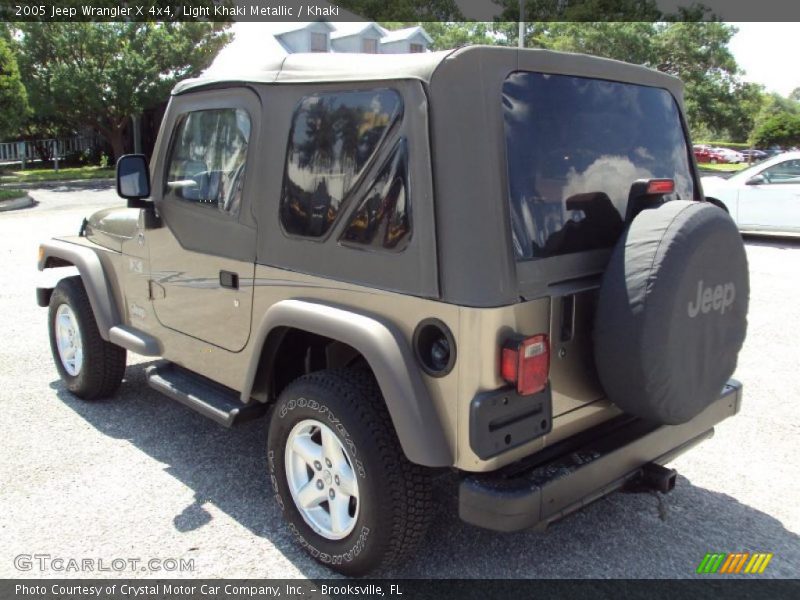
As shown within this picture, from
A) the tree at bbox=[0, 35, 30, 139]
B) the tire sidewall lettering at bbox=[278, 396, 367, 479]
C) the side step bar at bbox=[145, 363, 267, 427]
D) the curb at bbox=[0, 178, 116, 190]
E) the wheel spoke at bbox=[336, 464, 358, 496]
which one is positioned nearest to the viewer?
the tire sidewall lettering at bbox=[278, 396, 367, 479]

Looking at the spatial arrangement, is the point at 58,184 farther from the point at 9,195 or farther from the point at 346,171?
the point at 346,171

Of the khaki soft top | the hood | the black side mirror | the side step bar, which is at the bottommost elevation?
the side step bar

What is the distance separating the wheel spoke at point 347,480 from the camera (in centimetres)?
272

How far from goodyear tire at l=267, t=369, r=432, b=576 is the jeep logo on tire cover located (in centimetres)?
115

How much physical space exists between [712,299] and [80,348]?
3.76 m

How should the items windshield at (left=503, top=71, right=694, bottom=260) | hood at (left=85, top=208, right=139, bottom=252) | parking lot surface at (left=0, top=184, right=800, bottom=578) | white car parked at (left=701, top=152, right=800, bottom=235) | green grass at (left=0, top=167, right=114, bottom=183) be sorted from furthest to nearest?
green grass at (left=0, top=167, right=114, bottom=183) < white car parked at (left=701, top=152, right=800, bottom=235) < hood at (left=85, top=208, right=139, bottom=252) < parking lot surface at (left=0, top=184, right=800, bottom=578) < windshield at (left=503, top=71, right=694, bottom=260)

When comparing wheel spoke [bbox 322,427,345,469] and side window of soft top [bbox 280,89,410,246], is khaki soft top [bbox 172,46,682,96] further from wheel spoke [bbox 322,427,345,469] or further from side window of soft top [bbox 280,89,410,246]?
wheel spoke [bbox 322,427,345,469]

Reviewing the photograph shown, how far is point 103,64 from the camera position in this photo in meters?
24.8

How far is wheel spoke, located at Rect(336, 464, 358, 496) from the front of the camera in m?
2.72

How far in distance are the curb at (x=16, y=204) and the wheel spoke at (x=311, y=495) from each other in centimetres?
1603

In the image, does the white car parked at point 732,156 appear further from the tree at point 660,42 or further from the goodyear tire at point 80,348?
the goodyear tire at point 80,348

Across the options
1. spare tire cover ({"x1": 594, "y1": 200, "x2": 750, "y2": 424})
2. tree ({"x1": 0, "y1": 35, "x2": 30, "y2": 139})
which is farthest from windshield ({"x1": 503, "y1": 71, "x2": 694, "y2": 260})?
tree ({"x1": 0, "y1": 35, "x2": 30, "y2": 139})

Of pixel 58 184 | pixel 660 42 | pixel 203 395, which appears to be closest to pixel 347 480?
pixel 203 395

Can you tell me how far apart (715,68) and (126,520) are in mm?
35456
